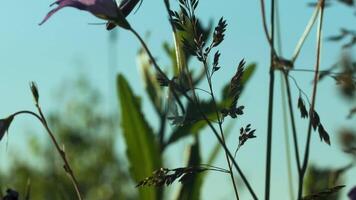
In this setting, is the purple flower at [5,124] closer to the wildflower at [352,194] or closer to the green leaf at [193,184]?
the wildflower at [352,194]

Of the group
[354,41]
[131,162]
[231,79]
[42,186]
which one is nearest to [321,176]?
[131,162]

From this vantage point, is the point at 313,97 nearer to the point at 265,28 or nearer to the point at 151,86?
the point at 265,28

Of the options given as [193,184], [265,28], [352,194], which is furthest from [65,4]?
[193,184]

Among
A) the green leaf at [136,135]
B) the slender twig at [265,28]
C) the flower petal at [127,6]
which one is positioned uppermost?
the flower petal at [127,6]

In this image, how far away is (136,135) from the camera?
2.82 meters

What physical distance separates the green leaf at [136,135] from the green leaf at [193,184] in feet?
0.34

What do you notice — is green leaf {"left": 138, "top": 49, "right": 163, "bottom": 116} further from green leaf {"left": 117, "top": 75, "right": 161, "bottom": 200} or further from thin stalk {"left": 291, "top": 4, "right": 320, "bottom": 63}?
thin stalk {"left": 291, "top": 4, "right": 320, "bottom": 63}

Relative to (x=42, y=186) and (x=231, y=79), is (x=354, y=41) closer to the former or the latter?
(x=231, y=79)

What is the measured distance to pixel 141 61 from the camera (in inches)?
121

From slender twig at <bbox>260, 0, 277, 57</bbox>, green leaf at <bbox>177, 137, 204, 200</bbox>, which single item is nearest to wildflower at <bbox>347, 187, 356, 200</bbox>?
slender twig at <bbox>260, 0, 277, 57</bbox>

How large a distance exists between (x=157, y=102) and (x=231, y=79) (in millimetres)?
1641

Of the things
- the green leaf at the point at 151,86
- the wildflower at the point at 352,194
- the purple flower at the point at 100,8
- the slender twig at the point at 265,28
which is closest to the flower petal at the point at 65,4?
the purple flower at the point at 100,8

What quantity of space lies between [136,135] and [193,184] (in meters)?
0.27

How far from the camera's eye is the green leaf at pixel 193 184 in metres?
2.64
